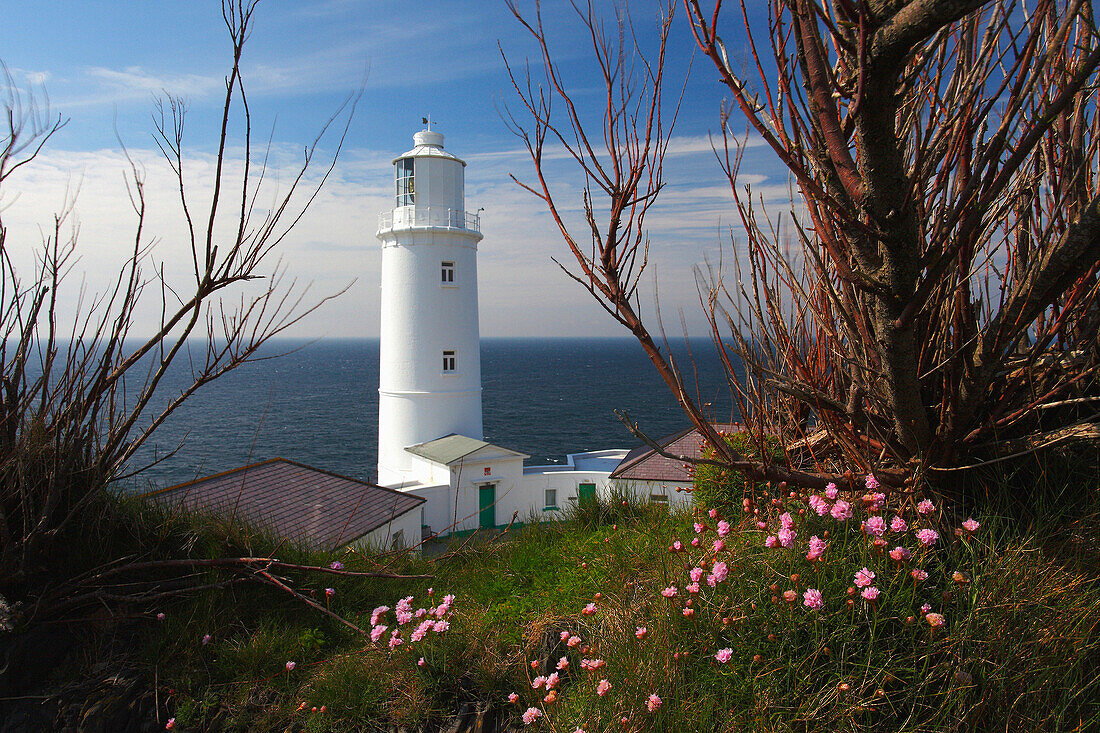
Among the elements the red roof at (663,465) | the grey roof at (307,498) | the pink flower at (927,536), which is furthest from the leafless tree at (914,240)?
the red roof at (663,465)

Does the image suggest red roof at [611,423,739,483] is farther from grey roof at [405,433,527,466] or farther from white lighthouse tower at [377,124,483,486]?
white lighthouse tower at [377,124,483,486]

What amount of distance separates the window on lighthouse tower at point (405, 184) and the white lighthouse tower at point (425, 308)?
0.10ft

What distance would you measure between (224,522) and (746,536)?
3.38 m

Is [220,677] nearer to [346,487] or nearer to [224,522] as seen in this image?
[224,522]

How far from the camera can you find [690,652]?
245 cm

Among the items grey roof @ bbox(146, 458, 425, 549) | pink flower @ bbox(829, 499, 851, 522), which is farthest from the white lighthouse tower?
pink flower @ bbox(829, 499, 851, 522)

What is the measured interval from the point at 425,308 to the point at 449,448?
4.24 meters

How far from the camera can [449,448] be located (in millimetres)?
16734

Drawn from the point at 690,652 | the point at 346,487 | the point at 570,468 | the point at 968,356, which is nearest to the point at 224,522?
the point at 690,652

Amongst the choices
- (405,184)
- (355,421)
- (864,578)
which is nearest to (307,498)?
(864,578)

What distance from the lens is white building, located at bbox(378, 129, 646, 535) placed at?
1758 cm

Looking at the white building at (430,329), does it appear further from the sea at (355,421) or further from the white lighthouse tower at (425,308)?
the sea at (355,421)

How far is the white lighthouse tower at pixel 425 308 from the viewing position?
1783cm

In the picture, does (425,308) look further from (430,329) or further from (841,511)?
(841,511)
